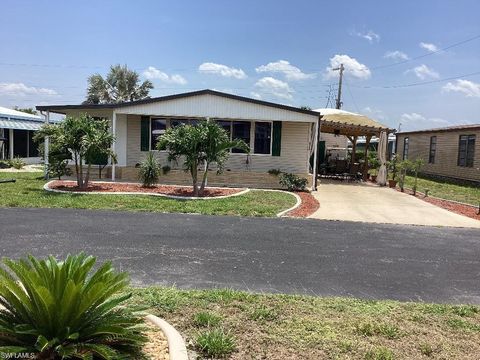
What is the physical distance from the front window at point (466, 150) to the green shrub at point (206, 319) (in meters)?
22.7

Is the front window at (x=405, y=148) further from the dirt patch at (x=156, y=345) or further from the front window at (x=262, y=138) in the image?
the dirt patch at (x=156, y=345)

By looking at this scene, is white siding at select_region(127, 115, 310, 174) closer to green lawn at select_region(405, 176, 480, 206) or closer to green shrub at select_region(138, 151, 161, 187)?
green shrub at select_region(138, 151, 161, 187)

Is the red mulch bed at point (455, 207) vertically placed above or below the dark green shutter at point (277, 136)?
below

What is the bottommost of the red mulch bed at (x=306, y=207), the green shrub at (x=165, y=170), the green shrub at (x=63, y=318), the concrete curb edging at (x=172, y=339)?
the concrete curb edging at (x=172, y=339)

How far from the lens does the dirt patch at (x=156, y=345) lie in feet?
10.6

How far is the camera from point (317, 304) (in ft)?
15.1

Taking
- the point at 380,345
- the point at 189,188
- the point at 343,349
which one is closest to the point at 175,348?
the point at 343,349

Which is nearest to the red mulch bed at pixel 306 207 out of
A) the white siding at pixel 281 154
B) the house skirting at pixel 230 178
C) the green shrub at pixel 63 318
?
the house skirting at pixel 230 178

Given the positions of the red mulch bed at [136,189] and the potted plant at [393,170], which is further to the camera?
the potted plant at [393,170]

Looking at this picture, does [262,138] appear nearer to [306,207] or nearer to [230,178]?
[230,178]

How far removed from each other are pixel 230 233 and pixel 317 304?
371 centimetres

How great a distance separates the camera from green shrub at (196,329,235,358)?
337 centimetres

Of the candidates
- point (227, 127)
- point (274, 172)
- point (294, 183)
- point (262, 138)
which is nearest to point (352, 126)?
point (262, 138)

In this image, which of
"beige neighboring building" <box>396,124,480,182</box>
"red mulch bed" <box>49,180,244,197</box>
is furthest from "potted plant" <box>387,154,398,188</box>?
"red mulch bed" <box>49,180,244,197</box>
